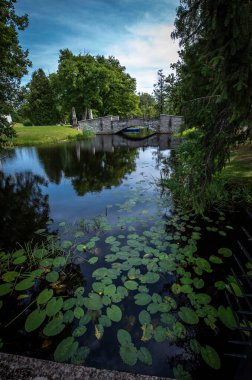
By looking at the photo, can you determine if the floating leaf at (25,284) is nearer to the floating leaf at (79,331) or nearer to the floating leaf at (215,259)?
the floating leaf at (79,331)

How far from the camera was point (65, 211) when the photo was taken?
6.38m

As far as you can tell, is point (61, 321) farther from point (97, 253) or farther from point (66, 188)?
point (66, 188)

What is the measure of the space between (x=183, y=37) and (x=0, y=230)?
604 centimetres

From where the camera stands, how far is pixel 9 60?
329 inches

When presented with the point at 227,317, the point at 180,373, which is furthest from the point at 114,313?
the point at 227,317

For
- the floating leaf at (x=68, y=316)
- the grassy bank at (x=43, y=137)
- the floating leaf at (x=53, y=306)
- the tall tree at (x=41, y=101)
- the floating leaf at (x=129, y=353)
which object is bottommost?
the floating leaf at (x=129, y=353)

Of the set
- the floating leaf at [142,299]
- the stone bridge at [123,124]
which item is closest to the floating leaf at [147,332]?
the floating leaf at [142,299]

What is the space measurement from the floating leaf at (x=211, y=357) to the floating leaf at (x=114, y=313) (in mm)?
1069

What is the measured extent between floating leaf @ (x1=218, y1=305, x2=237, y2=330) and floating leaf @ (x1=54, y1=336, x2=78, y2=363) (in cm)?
192

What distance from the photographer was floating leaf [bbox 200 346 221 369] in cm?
222

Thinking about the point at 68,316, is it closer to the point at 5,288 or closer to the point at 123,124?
the point at 5,288

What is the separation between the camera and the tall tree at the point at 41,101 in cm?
4038

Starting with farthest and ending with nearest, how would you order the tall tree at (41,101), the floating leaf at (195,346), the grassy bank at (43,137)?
the tall tree at (41,101), the grassy bank at (43,137), the floating leaf at (195,346)

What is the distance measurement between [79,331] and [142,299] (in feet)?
3.16
